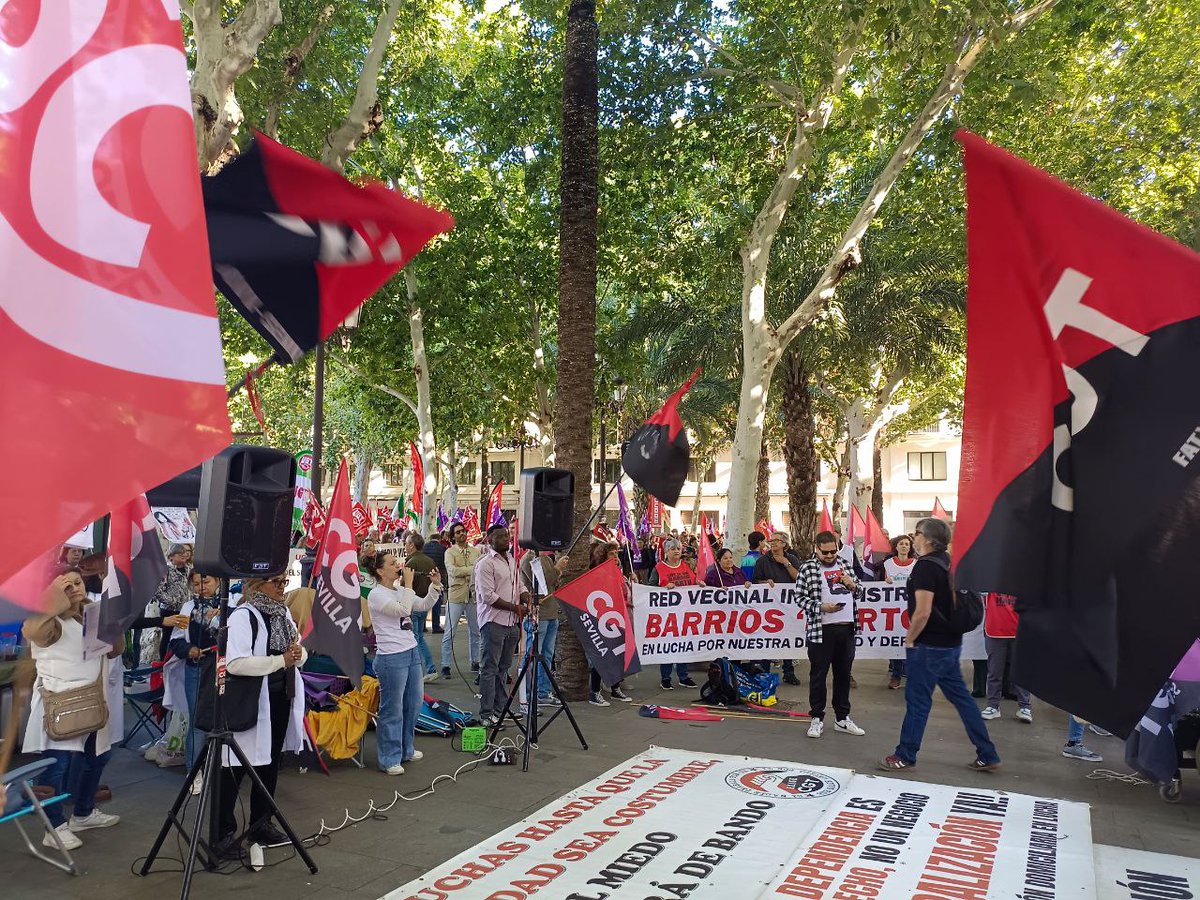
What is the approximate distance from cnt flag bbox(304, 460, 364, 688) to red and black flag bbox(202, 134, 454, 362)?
2.86 metres

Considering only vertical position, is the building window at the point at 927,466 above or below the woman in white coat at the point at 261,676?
above

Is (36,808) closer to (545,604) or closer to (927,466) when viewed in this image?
(545,604)

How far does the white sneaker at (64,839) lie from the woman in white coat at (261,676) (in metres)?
0.95

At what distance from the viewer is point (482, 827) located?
19.6ft

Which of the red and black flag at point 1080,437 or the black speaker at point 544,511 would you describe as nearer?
the red and black flag at point 1080,437

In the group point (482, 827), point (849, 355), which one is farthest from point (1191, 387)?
point (849, 355)

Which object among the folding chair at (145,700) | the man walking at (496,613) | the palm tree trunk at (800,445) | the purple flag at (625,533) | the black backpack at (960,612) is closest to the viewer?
the black backpack at (960,612)

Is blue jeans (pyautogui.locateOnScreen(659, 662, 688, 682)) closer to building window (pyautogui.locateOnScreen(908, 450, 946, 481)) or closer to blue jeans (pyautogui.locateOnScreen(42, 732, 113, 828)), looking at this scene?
blue jeans (pyautogui.locateOnScreen(42, 732, 113, 828))

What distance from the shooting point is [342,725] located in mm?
7402

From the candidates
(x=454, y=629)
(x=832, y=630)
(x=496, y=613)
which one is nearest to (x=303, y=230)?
(x=496, y=613)

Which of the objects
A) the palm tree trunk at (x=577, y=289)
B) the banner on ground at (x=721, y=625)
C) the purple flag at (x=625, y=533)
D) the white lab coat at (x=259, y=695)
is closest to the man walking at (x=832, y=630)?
the banner on ground at (x=721, y=625)

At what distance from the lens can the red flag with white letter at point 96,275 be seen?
1.92m

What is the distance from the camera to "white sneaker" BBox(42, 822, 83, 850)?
532cm

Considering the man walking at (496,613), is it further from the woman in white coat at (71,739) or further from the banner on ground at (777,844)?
the woman in white coat at (71,739)
